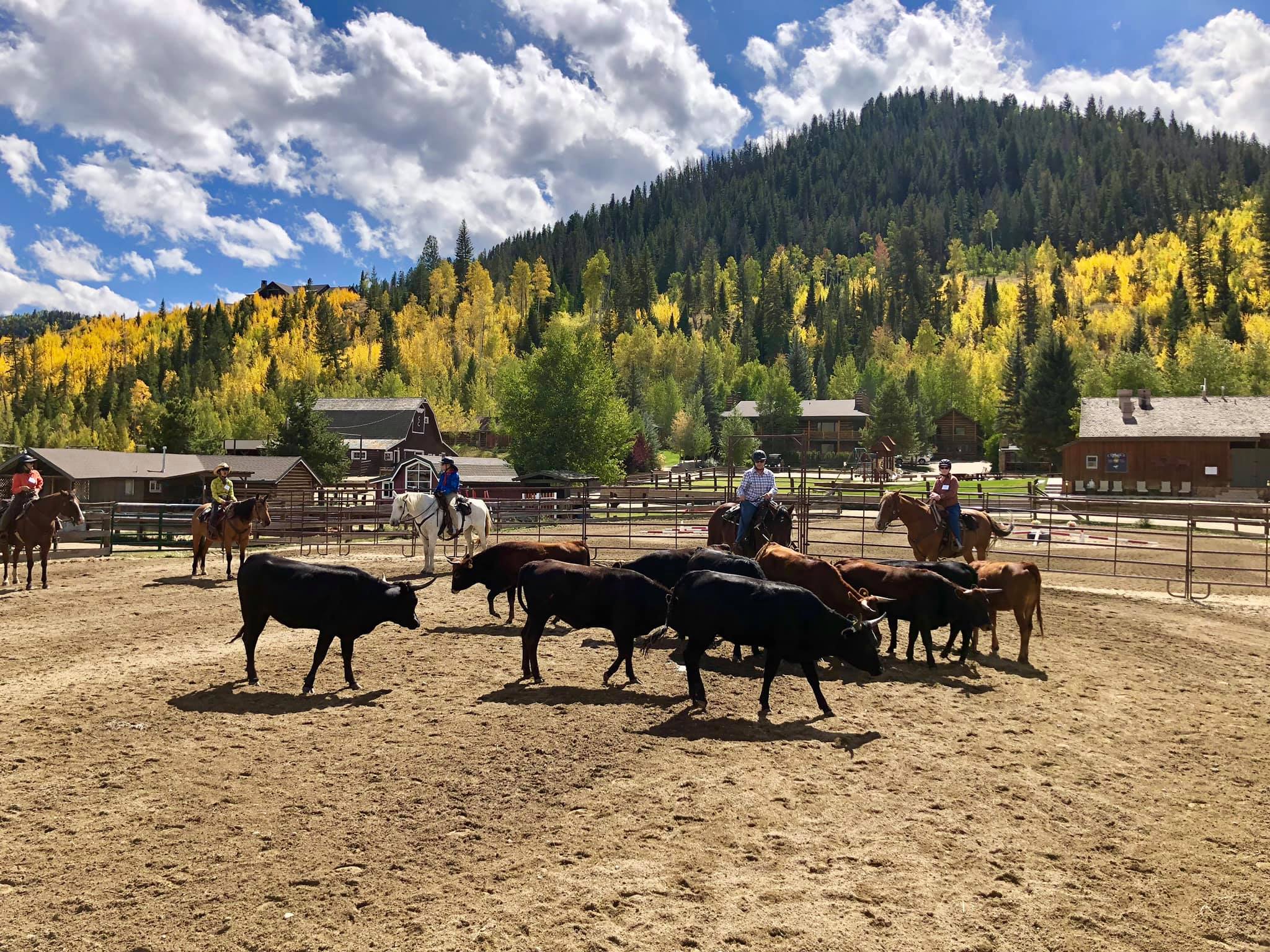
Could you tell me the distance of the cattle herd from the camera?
7.34 metres

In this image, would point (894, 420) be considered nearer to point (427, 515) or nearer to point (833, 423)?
point (833, 423)

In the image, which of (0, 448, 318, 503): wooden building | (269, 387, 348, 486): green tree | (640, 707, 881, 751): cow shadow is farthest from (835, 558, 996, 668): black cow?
(269, 387, 348, 486): green tree

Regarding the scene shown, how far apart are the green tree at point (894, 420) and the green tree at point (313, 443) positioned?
5377 cm

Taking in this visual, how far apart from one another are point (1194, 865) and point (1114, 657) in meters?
5.78

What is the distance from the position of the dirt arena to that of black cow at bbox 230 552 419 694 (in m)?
0.55

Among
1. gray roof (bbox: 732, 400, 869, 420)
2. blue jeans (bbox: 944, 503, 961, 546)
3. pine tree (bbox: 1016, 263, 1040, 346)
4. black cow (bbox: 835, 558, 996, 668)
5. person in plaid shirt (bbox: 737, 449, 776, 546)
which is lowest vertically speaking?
black cow (bbox: 835, 558, 996, 668)

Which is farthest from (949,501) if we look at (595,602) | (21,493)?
(21,493)

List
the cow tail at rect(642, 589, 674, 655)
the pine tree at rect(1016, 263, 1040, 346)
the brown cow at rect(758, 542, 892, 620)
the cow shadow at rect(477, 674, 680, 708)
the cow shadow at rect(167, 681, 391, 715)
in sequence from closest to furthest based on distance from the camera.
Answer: the cow shadow at rect(167, 681, 391, 715) < the cow shadow at rect(477, 674, 680, 708) < the cow tail at rect(642, 589, 674, 655) < the brown cow at rect(758, 542, 892, 620) < the pine tree at rect(1016, 263, 1040, 346)

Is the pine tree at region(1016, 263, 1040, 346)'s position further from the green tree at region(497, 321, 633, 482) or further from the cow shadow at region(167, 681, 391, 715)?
the cow shadow at region(167, 681, 391, 715)

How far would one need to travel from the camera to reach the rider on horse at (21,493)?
46.2 feet

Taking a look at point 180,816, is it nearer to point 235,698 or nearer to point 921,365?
point 235,698

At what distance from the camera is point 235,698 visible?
24.7ft

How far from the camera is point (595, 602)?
8.11m

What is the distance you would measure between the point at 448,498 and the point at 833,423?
3617 inches
